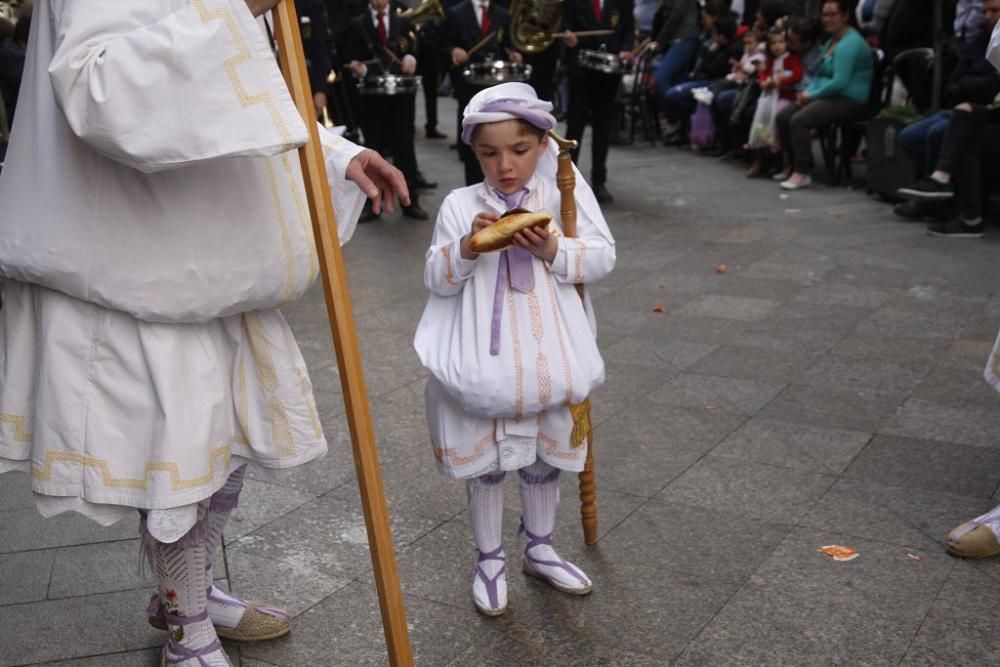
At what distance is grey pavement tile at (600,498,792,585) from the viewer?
352 centimetres

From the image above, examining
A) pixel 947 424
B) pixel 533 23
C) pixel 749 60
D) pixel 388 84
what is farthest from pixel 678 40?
pixel 947 424

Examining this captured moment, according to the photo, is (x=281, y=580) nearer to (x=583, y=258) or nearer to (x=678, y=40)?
(x=583, y=258)

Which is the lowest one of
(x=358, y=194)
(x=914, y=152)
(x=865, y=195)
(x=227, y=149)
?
(x=865, y=195)

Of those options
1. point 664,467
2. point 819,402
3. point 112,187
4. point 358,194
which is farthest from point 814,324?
point 112,187

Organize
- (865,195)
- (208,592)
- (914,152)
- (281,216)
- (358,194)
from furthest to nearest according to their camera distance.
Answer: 1. (865,195)
2. (914,152)
3. (208,592)
4. (358,194)
5. (281,216)

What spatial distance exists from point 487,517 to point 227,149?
146 centimetres

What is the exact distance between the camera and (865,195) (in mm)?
9867

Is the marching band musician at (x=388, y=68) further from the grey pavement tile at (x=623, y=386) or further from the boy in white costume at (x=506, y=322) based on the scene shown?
the boy in white costume at (x=506, y=322)

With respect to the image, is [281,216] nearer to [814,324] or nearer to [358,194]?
[358,194]

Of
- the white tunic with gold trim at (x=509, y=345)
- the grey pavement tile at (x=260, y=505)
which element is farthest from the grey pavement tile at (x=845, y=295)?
the white tunic with gold trim at (x=509, y=345)

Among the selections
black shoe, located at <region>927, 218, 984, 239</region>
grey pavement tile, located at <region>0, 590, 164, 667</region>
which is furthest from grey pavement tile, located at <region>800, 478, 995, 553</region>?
black shoe, located at <region>927, 218, 984, 239</region>

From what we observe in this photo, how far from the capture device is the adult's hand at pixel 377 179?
2.76 m

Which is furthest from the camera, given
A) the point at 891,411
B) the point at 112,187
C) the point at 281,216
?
the point at 891,411

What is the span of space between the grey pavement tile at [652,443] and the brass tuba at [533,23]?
202 inches
